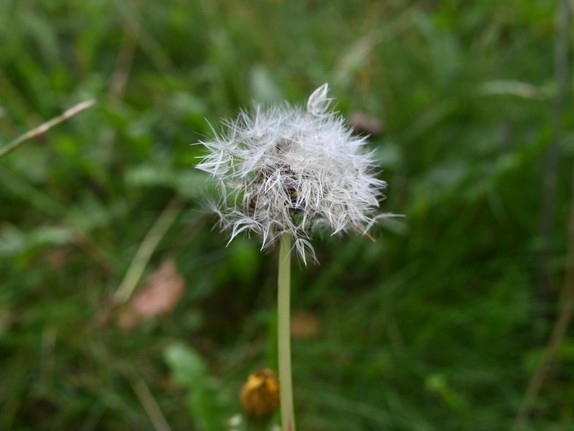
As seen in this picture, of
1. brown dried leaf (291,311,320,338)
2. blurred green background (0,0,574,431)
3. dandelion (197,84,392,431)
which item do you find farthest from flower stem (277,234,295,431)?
brown dried leaf (291,311,320,338)

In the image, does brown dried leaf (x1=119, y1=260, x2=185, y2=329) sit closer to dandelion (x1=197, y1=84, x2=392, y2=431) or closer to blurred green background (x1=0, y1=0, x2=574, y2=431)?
blurred green background (x1=0, y1=0, x2=574, y2=431)

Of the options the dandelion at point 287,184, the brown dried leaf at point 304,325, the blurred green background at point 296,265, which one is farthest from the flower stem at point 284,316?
the brown dried leaf at point 304,325

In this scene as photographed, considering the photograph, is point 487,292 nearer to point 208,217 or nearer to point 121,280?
point 208,217

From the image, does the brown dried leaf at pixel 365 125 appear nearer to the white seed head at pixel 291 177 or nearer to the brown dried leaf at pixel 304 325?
the brown dried leaf at pixel 304 325

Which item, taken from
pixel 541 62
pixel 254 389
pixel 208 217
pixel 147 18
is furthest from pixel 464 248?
pixel 147 18

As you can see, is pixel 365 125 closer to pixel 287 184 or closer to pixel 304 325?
pixel 304 325
